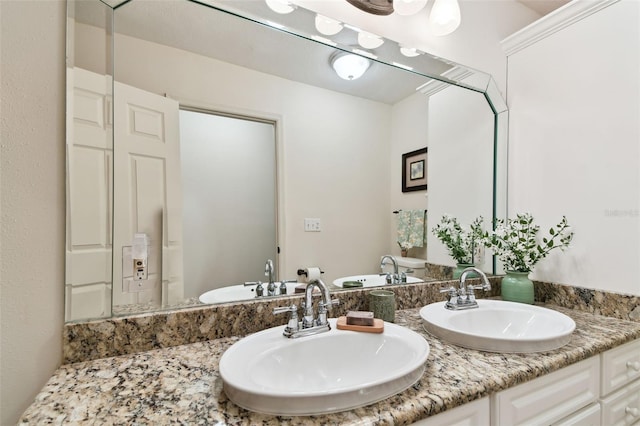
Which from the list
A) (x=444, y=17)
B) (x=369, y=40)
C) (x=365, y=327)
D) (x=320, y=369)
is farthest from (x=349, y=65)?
(x=320, y=369)

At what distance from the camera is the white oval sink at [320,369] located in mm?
530

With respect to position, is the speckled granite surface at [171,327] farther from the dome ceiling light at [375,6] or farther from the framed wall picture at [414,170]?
the dome ceiling light at [375,6]

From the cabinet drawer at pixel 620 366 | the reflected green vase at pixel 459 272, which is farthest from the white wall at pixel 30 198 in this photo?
the cabinet drawer at pixel 620 366

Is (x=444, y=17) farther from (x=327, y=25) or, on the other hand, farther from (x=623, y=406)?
(x=623, y=406)

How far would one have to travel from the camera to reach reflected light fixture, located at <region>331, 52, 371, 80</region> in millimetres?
1133

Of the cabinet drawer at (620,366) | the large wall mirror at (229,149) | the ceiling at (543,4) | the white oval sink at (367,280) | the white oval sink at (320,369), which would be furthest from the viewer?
the ceiling at (543,4)

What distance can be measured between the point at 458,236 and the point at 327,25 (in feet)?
3.61

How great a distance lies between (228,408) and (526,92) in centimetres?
178

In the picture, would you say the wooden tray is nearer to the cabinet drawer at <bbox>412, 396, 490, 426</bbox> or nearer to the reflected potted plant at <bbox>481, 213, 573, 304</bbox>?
the cabinet drawer at <bbox>412, 396, 490, 426</bbox>

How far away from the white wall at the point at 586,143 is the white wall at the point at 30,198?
1829 mm

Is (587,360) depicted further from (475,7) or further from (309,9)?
(475,7)

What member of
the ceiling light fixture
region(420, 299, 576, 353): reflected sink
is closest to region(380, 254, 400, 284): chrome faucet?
region(420, 299, 576, 353): reflected sink

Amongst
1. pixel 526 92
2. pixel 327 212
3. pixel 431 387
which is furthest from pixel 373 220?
pixel 526 92

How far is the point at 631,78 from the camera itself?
3.68 ft
